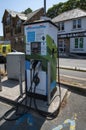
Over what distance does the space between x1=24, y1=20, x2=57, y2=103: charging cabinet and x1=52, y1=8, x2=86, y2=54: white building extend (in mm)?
18841

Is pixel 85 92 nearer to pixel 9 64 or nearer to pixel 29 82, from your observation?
pixel 29 82

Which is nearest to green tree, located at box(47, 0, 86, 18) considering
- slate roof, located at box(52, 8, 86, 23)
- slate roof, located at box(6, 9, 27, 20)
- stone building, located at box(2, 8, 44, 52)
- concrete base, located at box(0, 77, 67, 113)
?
stone building, located at box(2, 8, 44, 52)

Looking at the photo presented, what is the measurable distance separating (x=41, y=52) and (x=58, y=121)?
69.6 inches

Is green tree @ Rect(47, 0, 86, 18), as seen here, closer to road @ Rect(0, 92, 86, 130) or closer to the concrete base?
the concrete base

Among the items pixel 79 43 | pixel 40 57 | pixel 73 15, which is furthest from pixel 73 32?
A: pixel 40 57

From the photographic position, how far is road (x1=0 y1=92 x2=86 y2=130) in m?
3.46

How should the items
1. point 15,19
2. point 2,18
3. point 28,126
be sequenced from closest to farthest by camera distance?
point 28,126 < point 15,19 < point 2,18

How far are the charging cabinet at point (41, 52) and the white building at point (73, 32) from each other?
18841 mm

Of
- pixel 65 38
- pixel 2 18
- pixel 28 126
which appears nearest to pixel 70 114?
pixel 28 126

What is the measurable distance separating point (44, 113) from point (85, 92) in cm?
185

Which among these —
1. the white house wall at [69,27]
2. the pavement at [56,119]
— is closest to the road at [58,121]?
the pavement at [56,119]

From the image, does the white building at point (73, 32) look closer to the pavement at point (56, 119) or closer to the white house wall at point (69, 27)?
the white house wall at point (69, 27)

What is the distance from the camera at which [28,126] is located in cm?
352

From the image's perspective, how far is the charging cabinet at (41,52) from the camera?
4.06m
